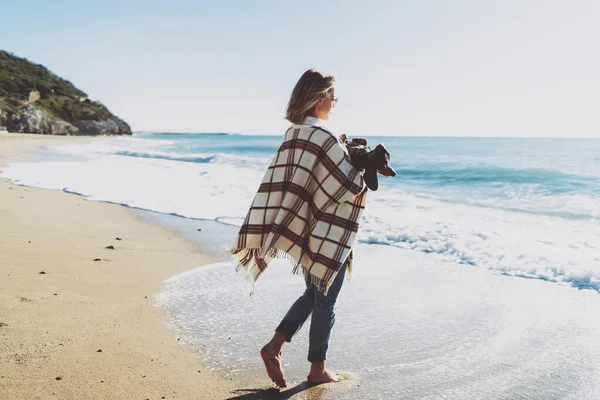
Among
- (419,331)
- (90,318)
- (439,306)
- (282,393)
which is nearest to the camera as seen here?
(282,393)

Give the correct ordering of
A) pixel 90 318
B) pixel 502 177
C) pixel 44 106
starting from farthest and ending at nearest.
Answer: pixel 44 106, pixel 502 177, pixel 90 318

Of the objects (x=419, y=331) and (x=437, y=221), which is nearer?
(x=419, y=331)

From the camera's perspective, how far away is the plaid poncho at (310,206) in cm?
231

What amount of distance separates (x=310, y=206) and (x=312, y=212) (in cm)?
3

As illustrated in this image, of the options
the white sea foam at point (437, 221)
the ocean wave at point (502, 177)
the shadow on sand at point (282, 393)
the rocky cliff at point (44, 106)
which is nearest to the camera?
the shadow on sand at point (282, 393)

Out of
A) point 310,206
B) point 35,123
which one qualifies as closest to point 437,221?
point 310,206

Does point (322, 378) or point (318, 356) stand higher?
point (318, 356)

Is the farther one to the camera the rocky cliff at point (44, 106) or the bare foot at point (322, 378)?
the rocky cliff at point (44, 106)

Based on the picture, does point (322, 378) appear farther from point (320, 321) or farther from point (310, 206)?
point (310, 206)

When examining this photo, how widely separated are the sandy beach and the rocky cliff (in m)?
48.5

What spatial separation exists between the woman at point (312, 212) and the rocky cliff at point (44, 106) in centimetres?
5163

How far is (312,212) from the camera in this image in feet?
7.91

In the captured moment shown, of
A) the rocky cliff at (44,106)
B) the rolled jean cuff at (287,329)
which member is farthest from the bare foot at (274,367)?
the rocky cliff at (44,106)

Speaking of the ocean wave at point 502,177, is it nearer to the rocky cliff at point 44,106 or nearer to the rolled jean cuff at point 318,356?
the rolled jean cuff at point 318,356
